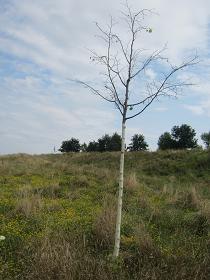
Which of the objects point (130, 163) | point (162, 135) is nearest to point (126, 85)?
point (130, 163)

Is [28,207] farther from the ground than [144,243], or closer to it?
farther from the ground

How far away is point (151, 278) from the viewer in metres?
5.55

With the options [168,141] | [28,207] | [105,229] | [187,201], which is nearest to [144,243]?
[105,229]

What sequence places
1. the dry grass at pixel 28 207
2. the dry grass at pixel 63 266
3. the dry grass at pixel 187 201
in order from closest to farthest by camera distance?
the dry grass at pixel 63 266 → the dry grass at pixel 28 207 → the dry grass at pixel 187 201

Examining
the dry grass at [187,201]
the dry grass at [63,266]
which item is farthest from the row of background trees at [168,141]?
the dry grass at [63,266]

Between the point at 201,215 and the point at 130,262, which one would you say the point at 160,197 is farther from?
the point at 130,262

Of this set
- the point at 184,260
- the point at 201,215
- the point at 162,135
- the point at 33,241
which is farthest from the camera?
the point at 162,135

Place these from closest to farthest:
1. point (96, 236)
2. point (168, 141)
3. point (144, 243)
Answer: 1. point (144, 243)
2. point (96, 236)
3. point (168, 141)

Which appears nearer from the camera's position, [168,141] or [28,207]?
[28,207]

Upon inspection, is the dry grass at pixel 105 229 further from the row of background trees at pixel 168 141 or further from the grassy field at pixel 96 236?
the row of background trees at pixel 168 141

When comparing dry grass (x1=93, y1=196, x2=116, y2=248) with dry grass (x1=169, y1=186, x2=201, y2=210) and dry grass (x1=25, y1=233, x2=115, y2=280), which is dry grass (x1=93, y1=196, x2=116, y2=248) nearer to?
dry grass (x1=25, y1=233, x2=115, y2=280)

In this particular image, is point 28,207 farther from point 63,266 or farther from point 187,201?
point 187,201

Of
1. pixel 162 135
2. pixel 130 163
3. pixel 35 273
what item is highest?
pixel 162 135

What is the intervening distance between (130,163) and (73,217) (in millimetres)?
24353
